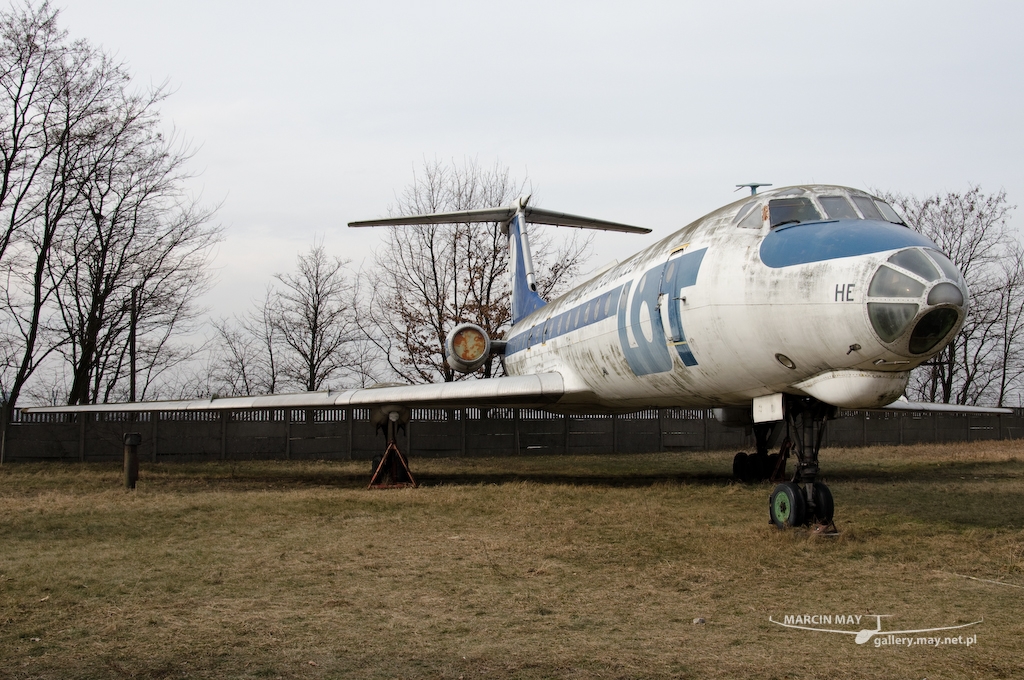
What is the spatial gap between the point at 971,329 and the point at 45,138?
117 feet

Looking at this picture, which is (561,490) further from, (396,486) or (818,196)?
(818,196)

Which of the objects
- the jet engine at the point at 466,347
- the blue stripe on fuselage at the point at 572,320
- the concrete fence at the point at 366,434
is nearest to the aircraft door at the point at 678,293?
the blue stripe on fuselage at the point at 572,320

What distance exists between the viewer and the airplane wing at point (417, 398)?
12.4 m

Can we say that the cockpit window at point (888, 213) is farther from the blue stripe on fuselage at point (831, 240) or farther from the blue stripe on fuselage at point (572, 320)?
the blue stripe on fuselage at point (572, 320)

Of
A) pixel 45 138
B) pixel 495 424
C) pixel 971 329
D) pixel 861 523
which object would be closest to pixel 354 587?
pixel 861 523

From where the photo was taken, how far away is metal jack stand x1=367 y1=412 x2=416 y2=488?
12.6 metres

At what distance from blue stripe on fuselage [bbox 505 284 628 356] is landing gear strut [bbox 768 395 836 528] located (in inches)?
143

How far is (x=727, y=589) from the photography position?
5.35 m

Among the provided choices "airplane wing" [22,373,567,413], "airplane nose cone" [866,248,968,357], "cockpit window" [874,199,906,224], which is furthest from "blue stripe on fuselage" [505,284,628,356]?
"airplane nose cone" [866,248,968,357]

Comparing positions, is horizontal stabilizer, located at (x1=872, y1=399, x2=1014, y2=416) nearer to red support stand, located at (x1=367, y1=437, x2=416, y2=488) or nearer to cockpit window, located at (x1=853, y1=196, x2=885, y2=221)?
cockpit window, located at (x1=853, y1=196, x2=885, y2=221)

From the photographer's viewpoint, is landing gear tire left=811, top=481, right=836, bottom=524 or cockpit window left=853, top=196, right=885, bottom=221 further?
cockpit window left=853, top=196, right=885, bottom=221

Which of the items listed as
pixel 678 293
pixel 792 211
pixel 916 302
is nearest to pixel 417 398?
pixel 678 293

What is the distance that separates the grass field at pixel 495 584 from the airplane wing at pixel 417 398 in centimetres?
190

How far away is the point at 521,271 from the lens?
20281 mm
